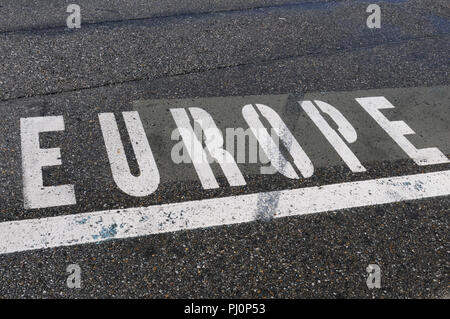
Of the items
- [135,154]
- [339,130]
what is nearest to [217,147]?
[135,154]

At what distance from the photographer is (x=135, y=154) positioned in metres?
4.85

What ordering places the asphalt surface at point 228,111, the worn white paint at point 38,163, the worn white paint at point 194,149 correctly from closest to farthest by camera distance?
1. the asphalt surface at point 228,111
2. the worn white paint at point 38,163
3. the worn white paint at point 194,149

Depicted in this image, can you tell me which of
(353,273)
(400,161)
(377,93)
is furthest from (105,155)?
(377,93)

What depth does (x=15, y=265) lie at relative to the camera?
12.4 feet

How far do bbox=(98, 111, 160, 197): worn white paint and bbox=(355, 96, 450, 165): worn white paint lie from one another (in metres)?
2.53

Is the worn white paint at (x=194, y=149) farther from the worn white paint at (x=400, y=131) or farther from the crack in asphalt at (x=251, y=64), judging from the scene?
the worn white paint at (x=400, y=131)

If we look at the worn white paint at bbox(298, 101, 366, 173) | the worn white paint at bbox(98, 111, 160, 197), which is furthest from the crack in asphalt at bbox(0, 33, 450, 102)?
the worn white paint at bbox(298, 101, 366, 173)

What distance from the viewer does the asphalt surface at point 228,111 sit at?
3.83 meters

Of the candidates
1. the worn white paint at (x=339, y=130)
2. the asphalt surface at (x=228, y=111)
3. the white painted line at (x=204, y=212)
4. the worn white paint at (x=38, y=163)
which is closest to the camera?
the asphalt surface at (x=228, y=111)

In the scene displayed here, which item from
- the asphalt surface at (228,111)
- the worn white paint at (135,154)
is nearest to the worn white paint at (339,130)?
the asphalt surface at (228,111)

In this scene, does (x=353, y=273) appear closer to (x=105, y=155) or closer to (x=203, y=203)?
(x=203, y=203)

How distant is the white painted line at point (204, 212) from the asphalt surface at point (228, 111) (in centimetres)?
8

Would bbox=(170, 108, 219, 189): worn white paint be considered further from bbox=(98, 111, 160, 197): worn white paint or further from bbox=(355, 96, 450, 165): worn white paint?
bbox=(355, 96, 450, 165): worn white paint
